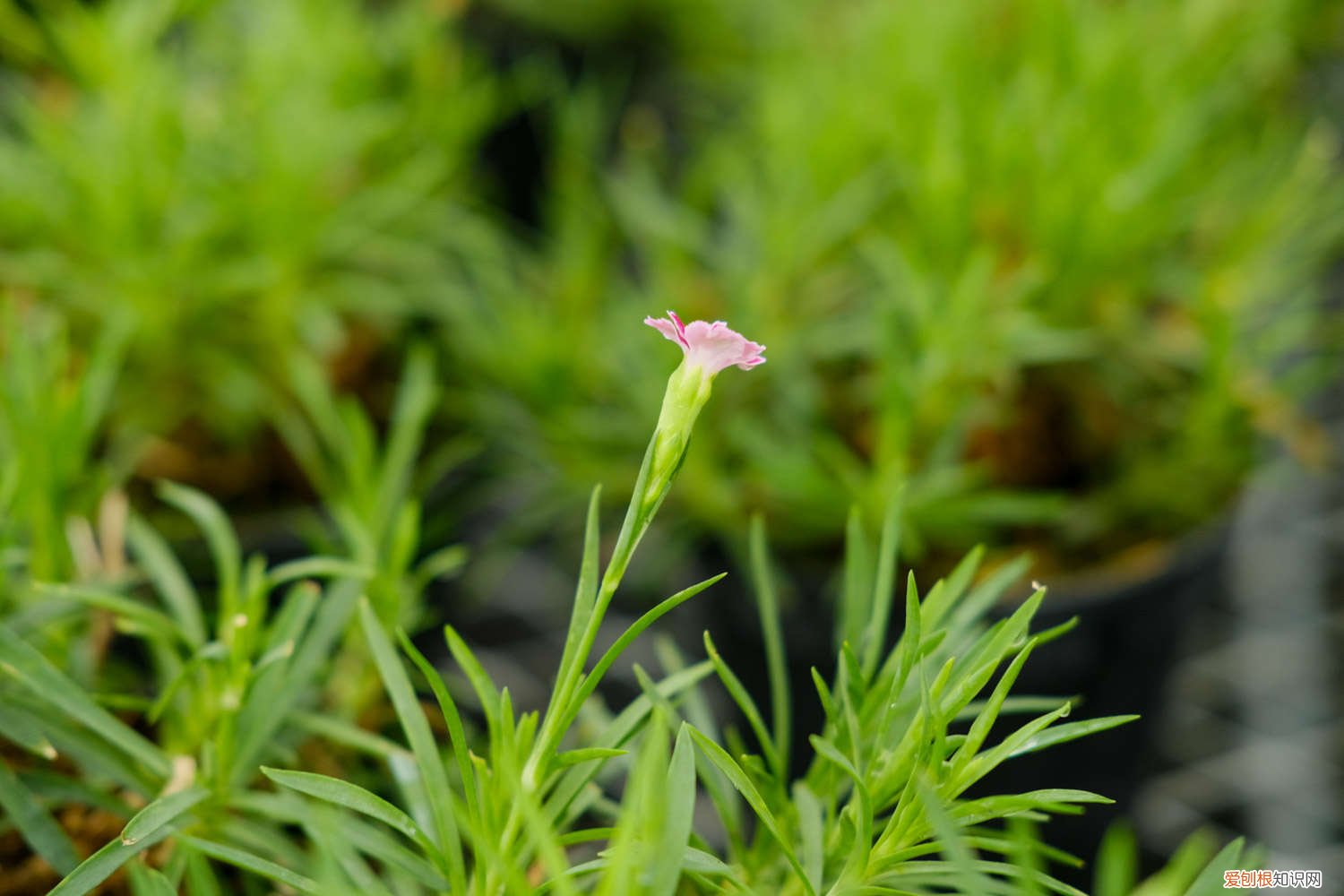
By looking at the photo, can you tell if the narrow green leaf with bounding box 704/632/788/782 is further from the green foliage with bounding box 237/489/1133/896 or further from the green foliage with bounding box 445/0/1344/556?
the green foliage with bounding box 445/0/1344/556

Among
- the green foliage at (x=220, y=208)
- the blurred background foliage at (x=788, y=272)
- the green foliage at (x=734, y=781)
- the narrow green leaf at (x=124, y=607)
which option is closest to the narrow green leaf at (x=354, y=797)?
the green foliage at (x=734, y=781)

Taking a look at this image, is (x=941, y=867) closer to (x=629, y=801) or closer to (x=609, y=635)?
(x=629, y=801)

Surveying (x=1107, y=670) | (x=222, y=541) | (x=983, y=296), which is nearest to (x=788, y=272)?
(x=983, y=296)

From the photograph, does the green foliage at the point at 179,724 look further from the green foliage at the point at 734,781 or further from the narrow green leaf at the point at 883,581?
the narrow green leaf at the point at 883,581

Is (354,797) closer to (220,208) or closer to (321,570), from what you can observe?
(321,570)

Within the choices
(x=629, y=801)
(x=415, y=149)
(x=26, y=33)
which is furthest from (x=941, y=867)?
(x=26, y=33)

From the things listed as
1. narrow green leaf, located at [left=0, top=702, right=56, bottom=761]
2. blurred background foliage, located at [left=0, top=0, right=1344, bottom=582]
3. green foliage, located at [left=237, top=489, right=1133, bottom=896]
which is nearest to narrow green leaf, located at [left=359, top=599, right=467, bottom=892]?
green foliage, located at [left=237, top=489, right=1133, bottom=896]

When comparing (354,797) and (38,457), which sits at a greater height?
(38,457)
